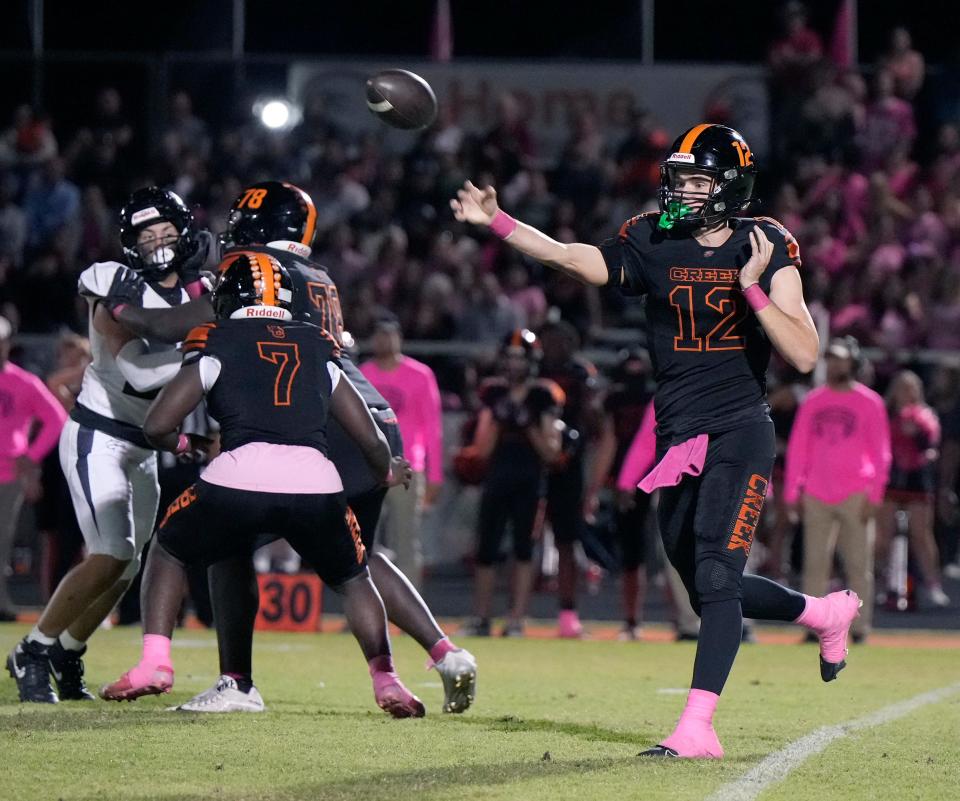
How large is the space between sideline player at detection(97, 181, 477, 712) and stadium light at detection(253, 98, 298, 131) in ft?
36.6

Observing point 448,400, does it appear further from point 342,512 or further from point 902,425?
point 342,512

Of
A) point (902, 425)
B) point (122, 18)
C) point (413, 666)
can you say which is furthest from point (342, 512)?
point (122, 18)

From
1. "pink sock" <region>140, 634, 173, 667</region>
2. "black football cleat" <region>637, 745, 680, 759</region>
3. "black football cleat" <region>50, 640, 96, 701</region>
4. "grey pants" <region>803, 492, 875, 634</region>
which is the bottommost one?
"grey pants" <region>803, 492, 875, 634</region>

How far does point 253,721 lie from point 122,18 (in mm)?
15837

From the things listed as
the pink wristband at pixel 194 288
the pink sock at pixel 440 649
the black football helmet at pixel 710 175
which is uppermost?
the black football helmet at pixel 710 175

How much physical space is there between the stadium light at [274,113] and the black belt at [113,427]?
1107 centimetres

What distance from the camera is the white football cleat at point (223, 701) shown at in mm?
6840

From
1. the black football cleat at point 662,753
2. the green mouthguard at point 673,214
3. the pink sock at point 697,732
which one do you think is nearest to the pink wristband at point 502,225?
the green mouthguard at point 673,214

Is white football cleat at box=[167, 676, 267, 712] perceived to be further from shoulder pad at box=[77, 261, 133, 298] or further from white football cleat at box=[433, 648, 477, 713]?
shoulder pad at box=[77, 261, 133, 298]

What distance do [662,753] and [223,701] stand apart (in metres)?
1.90

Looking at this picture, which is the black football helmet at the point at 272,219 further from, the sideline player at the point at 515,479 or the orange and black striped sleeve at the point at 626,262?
the sideline player at the point at 515,479

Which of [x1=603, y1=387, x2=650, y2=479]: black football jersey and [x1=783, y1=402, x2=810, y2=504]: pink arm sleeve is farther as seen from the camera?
[x1=603, y1=387, x2=650, y2=479]: black football jersey

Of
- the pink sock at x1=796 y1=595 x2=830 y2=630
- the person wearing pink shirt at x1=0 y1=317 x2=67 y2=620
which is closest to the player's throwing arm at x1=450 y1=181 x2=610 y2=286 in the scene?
the pink sock at x1=796 y1=595 x2=830 y2=630

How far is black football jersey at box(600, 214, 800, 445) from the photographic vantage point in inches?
242
